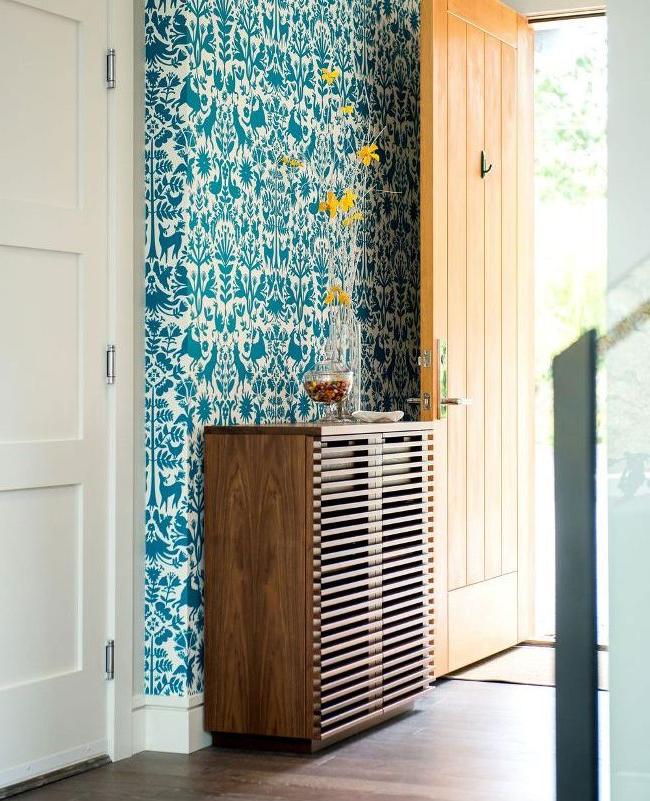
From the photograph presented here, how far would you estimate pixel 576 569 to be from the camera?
1.64 metres

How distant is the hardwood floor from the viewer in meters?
3.02

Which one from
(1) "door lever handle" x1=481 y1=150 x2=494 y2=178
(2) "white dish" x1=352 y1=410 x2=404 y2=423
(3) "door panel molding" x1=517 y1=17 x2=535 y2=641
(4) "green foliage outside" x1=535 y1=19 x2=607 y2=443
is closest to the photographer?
(2) "white dish" x1=352 y1=410 x2=404 y2=423

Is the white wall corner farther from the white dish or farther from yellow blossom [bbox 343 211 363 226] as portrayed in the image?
yellow blossom [bbox 343 211 363 226]

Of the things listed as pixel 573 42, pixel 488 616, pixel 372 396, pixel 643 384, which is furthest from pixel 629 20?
pixel 573 42

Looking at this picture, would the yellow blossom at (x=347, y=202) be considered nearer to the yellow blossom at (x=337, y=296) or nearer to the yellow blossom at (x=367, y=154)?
the yellow blossom at (x=367, y=154)

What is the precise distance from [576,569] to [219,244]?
220 centimetres

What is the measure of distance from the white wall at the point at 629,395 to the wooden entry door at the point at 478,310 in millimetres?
2684

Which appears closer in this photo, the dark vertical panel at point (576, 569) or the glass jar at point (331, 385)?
the dark vertical panel at point (576, 569)

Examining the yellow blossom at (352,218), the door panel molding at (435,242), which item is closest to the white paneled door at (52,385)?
the yellow blossom at (352,218)

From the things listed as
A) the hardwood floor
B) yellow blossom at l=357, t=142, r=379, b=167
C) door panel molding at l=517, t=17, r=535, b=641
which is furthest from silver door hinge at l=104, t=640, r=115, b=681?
door panel molding at l=517, t=17, r=535, b=641

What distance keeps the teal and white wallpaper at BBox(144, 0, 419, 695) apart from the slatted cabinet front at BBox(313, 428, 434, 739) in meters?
0.39

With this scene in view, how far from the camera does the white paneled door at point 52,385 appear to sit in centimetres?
304

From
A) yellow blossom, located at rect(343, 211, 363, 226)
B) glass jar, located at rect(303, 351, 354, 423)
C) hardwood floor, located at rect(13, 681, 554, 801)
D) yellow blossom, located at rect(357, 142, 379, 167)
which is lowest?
hardwood floor, located at rect(13, 681, 554, 801)

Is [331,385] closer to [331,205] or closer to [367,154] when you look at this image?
[331,205]
